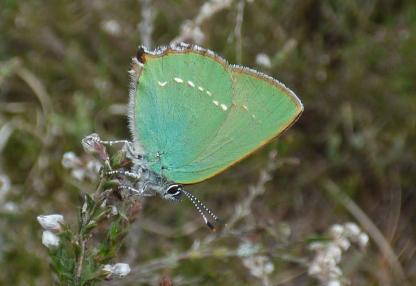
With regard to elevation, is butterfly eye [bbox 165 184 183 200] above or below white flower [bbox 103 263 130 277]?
above

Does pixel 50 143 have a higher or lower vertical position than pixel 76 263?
higher

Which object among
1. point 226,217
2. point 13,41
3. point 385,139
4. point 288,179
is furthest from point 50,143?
point 385,139

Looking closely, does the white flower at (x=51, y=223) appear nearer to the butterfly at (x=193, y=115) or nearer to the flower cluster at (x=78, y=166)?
the butterfly at (x=193, y=115)

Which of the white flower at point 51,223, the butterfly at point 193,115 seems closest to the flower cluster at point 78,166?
the butterfly at point 193,115

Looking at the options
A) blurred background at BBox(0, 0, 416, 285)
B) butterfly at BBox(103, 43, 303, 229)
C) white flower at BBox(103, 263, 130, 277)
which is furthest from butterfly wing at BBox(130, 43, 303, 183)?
blurred background at BBox(0, 0, 416, 285)

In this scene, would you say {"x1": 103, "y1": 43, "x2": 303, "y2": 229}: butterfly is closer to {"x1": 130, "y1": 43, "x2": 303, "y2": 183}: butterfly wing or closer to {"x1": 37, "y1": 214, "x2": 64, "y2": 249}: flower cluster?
{"x1": 130, "y1": 43, "x2": 303, "y2": 183}: butterfly wing

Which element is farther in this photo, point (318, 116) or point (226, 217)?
point (318, 116)

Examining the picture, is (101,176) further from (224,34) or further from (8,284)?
(224,34)
